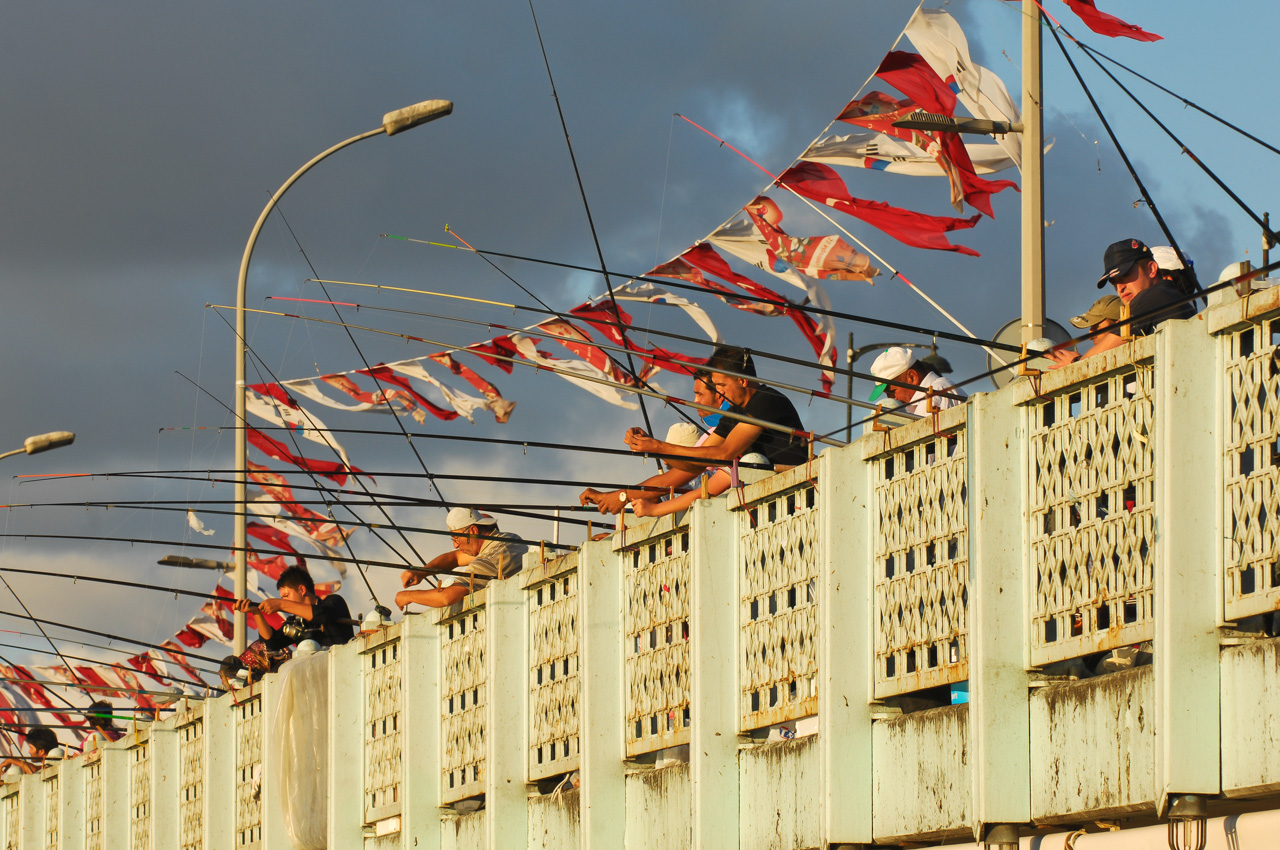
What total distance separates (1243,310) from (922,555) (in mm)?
1952

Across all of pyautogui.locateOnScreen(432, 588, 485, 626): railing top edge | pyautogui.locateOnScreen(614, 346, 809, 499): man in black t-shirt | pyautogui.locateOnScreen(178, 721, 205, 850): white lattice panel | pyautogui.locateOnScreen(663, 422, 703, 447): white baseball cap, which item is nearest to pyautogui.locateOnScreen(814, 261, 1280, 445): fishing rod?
pyautogui.locateOnScreen(614, 346, 809, 499): man in black t-shirt

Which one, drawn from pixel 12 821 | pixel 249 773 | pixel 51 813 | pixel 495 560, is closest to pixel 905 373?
pixel 495 560

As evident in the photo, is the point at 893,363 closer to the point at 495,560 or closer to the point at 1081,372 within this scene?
the point at 1081,372

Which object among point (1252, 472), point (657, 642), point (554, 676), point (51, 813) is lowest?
point (51, 813)

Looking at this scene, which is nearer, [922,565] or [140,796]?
[922,565]

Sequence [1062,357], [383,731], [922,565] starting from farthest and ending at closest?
[383,731] → [922,565] → [1062,357]

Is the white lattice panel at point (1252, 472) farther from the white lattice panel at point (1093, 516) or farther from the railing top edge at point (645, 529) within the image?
the railing top edge at point (645, 529)

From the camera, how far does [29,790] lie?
68.8 feet

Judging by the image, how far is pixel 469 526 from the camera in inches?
464

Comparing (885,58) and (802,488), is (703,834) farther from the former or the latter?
(885,58)

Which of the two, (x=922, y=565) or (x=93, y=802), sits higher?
(x=922, y=565)

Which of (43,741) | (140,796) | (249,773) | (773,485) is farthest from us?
(43,741)

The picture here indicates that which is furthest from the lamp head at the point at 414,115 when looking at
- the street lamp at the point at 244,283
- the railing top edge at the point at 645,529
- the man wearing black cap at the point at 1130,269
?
the man wearing black cap at the point at 1130,269

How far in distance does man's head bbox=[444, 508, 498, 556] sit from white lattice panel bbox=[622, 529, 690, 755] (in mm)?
1965
